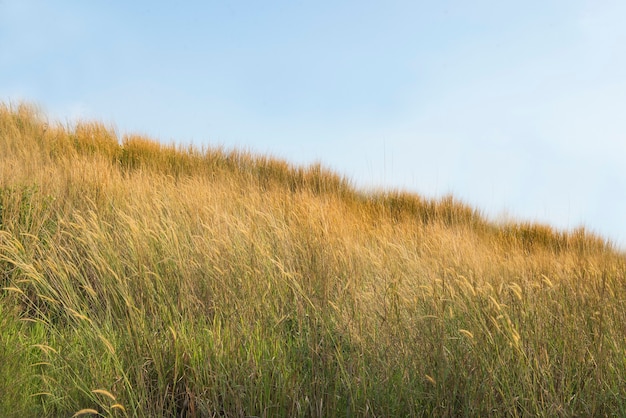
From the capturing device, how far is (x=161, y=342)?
270 cm

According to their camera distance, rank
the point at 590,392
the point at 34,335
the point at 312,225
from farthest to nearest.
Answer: the point at 312,225, the point at 34,335, the point at 590,392

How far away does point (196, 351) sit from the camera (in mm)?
2578

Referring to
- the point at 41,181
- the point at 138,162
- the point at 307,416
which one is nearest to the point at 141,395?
the point at 307,416

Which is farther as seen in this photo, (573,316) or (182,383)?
(573,316)

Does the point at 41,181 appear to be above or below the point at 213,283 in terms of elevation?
above

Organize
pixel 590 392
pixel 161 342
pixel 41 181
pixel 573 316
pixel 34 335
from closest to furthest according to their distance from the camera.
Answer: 1. pixel 590 392
2. pixel 161 342
3. pixel 573 316
4. pixel 34 335
5. pixel 41 181

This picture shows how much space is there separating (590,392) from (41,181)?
5.33 m

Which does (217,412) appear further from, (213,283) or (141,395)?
(213,283)

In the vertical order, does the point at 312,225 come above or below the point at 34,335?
above

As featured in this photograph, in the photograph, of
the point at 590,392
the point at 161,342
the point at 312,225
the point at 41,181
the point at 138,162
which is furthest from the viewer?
the point at 138,162

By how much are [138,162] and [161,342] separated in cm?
656

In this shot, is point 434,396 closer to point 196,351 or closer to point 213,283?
point 196,351

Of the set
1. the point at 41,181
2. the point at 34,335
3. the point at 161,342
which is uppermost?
the point at 41,181

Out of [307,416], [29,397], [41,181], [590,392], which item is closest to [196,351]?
[307,416]
